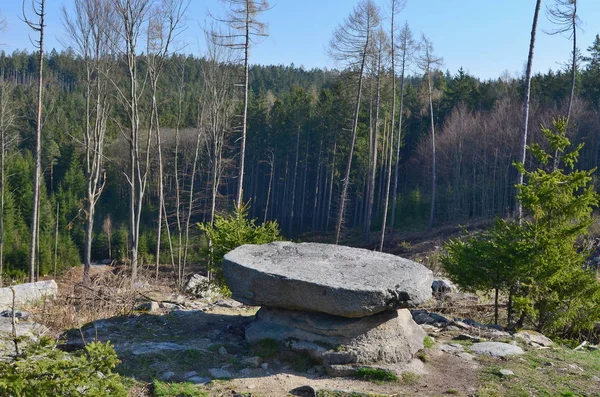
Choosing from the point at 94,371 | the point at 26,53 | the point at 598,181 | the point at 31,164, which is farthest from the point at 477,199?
the point at 26,53

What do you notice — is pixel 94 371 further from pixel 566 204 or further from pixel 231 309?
pixel 566 204

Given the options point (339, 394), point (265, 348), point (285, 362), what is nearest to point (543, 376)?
point (339, 394)

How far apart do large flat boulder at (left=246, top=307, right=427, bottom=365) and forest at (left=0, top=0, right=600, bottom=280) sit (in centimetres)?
1147

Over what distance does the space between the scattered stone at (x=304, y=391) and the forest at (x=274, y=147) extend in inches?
502

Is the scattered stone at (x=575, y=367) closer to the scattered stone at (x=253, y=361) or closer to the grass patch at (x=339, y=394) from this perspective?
the grass patch at (x=339, y=394)

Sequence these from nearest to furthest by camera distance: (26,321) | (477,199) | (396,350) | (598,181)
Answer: (396,350), (26,321), (598,181), (477,199)

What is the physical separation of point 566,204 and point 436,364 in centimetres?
416

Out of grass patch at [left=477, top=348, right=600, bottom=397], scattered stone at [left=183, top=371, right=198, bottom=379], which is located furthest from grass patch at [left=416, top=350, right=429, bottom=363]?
scattered stone at [left=183, top=371, right=198, bottom=379]

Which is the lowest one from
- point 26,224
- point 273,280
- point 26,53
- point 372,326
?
point 26,224

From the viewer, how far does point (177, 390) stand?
5902mm

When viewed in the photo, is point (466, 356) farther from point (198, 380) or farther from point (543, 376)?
point (198, 380)

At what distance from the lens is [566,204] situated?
9367 mm

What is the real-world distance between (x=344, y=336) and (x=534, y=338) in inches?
145

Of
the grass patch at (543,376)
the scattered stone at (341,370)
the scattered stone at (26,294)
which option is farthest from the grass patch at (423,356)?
the scattered stone at (26,294)
